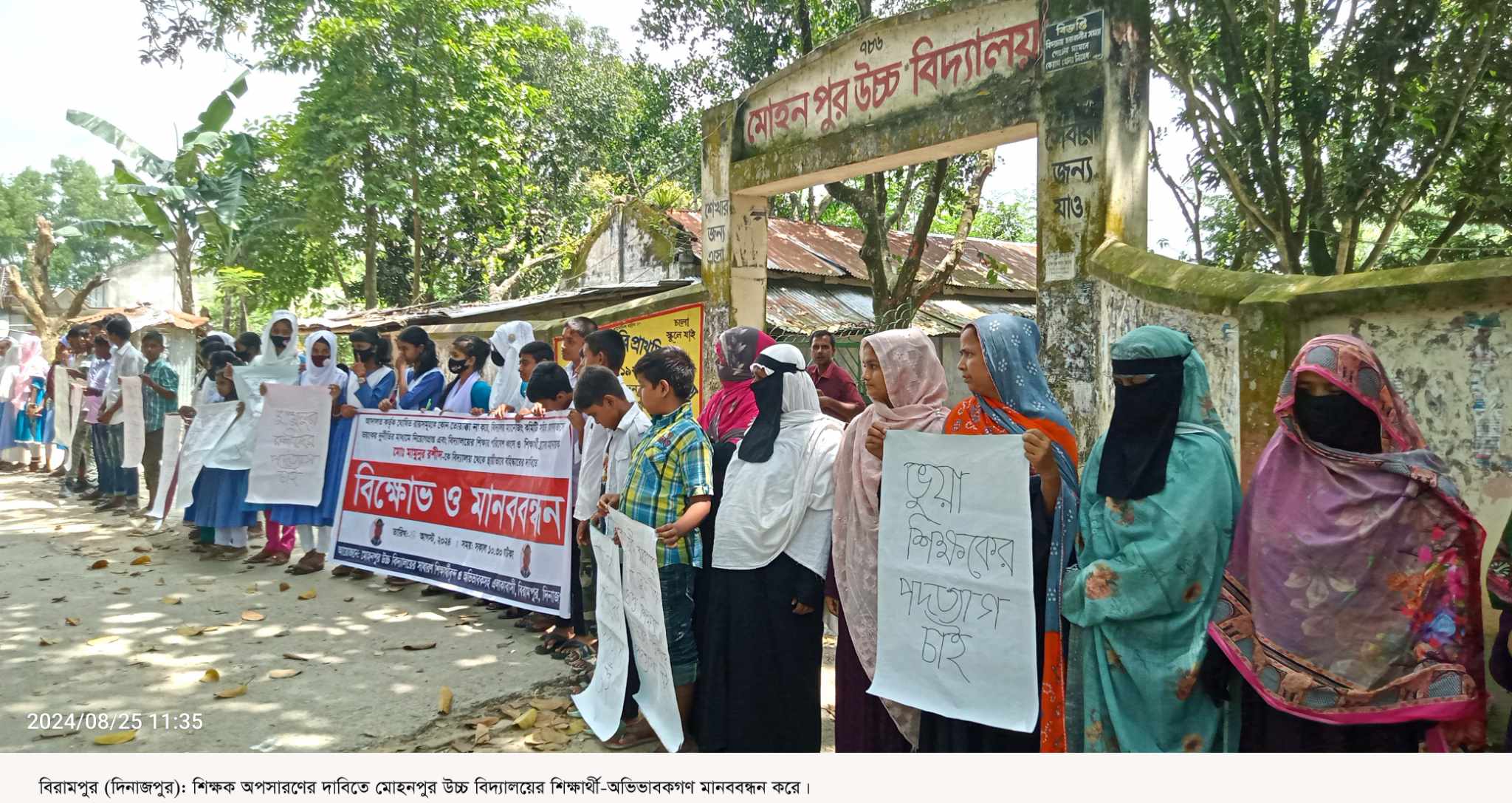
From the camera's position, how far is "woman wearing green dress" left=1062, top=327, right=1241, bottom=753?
2.38m

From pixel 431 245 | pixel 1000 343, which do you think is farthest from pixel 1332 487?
pixel 431 245

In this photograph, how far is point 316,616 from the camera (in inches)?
218

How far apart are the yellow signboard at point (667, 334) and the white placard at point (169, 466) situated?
3.85m

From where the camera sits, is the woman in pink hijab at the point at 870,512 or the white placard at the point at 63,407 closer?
the woman in pink hijab at the point at 870,512

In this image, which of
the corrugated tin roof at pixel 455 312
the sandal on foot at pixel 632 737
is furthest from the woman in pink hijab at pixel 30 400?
the sandal on foot at pixel 632 737

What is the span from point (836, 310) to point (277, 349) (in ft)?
26.1

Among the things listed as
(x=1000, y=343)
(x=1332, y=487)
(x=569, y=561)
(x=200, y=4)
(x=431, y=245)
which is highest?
(x=200, y=4)

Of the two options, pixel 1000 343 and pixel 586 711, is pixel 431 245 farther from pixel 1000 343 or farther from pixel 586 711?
pixel 1000 343

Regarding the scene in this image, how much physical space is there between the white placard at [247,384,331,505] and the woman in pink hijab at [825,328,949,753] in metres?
4.80

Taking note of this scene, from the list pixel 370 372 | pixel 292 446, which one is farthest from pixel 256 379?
pixel 370 372

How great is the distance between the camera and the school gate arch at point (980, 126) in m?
5.26

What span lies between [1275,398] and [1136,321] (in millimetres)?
1147

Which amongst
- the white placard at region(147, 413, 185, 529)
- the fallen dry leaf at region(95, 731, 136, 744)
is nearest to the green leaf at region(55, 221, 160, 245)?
the white placard at region(147, 413, 185, 529)

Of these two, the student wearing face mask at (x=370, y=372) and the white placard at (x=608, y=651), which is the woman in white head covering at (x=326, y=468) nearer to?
the student wearing face mask at (x=370, y=372)
